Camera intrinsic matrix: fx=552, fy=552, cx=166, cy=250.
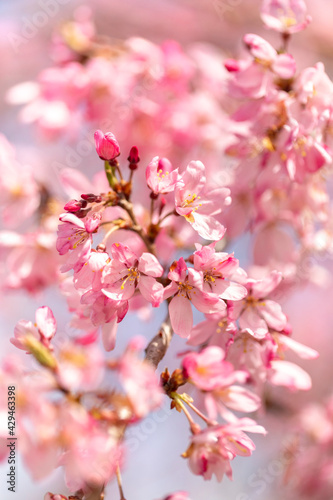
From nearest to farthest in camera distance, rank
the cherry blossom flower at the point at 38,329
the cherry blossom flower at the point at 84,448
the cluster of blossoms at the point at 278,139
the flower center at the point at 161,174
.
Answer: the cherry blossom flower at the point at 84,448
the cherry blossom flower at the point at 38,329
the flower center at the point at 161,174
the cluster of blossoms at the point at 278,139

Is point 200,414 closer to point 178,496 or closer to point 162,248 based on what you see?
point 178,496

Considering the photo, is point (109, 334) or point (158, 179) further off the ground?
point (158, 179)

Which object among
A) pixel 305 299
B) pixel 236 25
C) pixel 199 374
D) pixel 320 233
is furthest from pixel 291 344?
pixel 305 299

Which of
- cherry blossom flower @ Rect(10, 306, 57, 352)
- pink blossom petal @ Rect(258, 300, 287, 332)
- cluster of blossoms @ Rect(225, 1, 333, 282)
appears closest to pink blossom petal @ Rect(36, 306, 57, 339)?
cherry blossom flower @ Rect(10, 306, 57, 352)

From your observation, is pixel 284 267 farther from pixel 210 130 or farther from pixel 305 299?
pixel 305 299

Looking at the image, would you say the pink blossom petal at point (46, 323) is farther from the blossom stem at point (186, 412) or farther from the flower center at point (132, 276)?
the blossom stem at point (186, 412)

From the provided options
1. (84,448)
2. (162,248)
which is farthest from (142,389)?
(162,248)

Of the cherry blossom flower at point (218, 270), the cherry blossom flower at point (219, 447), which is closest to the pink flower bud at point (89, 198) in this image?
the cherry blossom flower at point (218, 270)
